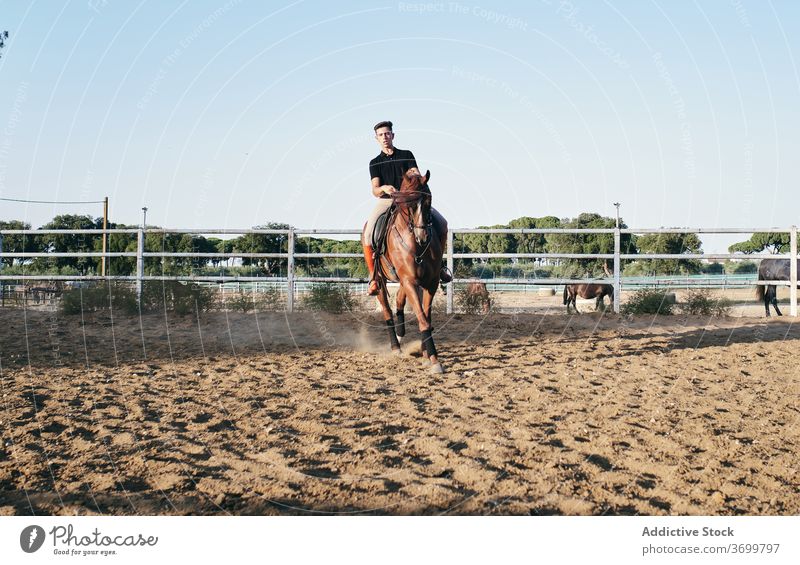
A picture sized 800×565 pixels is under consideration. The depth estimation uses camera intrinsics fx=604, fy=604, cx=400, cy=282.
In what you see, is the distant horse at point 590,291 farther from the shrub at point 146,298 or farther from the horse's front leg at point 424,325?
the horse's front leg at point 424,325

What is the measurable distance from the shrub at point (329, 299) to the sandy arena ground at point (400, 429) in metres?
3.24

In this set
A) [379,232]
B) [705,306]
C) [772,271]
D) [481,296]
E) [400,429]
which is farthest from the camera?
[772,271]

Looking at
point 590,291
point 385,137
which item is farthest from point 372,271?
point 590,291

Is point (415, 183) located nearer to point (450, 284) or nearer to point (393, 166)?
point (393, 166)

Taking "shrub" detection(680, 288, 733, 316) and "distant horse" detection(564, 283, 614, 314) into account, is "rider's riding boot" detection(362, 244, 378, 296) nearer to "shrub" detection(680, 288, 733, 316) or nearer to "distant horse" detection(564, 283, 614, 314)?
"shrub" detection(680, 288, 733, 316)

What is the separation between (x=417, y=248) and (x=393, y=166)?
1.13m

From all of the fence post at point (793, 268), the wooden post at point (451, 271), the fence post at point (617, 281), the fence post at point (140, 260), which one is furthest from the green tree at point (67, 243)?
the fence post at point (793, 268)

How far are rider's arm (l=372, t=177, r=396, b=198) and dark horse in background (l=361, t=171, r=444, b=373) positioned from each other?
0.60 ft

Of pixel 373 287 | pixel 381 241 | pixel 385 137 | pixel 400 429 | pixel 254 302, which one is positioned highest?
pixel 385 137

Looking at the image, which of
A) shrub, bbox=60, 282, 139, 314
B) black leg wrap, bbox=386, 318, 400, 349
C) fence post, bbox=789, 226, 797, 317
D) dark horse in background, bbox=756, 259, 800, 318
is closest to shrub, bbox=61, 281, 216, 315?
shrub, bbox=60, 282, 139, 314

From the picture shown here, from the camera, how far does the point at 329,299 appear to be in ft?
35.4

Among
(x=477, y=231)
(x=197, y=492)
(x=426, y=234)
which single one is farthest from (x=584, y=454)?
(x=477, y=231)

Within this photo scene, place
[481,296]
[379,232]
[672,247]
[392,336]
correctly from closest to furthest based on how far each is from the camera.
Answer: [379,232] → [392,336] → [481,296] → [672,247]

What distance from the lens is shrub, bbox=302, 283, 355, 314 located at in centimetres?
1073
